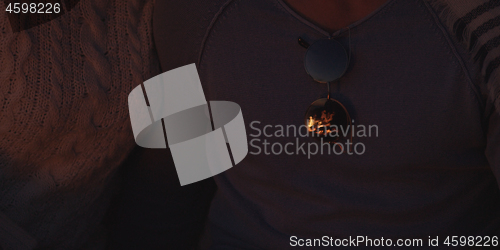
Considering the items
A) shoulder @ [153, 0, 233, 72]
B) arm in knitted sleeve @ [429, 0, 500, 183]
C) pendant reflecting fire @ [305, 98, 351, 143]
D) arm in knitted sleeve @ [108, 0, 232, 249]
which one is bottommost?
arm in knitted sleeve @ [108, 0, 232, 249]

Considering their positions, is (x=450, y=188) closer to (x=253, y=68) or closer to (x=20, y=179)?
(x=253, y=68)

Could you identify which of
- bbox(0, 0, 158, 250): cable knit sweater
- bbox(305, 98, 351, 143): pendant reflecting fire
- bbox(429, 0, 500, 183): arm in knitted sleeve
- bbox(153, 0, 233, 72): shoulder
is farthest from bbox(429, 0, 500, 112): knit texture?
bbox(0, 0, 158, 250): cable knit sweater

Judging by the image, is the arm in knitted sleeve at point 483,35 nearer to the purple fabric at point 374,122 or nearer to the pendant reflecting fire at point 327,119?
the purple fabric at point 374,122

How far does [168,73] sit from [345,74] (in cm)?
39

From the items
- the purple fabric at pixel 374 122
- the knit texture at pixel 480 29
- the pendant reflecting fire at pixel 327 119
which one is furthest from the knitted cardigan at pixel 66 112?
the knit texture at pixel 480 29

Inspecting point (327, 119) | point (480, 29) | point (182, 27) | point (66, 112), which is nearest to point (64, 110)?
point (66, 112)

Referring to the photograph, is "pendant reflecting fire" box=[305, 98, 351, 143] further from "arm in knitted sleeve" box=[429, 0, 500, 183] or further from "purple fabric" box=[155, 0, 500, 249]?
"arm in knitted sleeve" box=[429, 0, 500, 183]

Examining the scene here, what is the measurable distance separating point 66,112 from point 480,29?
2.51ft

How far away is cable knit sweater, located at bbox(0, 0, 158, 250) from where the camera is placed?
2.53ft

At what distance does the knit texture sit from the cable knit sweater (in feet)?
1.93

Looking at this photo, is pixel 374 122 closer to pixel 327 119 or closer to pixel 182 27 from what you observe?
pixel 327 119

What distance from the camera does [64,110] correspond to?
802 millimetres

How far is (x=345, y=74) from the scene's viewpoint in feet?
2.28

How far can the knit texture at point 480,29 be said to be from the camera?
2.01 feet
